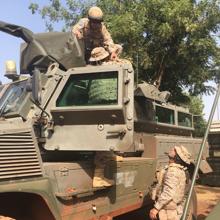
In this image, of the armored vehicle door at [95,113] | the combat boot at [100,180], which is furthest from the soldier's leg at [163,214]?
the armored vehicle door at [95,113]

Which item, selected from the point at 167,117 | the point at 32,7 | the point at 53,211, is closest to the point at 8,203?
the point at 53,211

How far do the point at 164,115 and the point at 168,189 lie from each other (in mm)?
2785

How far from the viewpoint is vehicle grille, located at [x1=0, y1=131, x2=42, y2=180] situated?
4.47 metres

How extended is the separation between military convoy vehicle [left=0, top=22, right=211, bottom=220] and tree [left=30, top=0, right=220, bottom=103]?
28.3 ft

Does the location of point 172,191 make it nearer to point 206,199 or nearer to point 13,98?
point 13,98

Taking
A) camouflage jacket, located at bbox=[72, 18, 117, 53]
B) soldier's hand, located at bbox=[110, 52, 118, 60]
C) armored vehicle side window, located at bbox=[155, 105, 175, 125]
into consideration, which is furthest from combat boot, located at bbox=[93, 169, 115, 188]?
armored vehicle side window, located at bbox=[155, 105, 175, 125]

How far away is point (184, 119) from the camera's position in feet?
32.0

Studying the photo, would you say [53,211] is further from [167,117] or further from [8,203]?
[167,117]

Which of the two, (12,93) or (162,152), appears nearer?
(12,93)

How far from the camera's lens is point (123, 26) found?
604 inches

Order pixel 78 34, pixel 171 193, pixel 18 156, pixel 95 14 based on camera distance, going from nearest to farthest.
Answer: pixel 18 156 < pixel 171 193 < pixel 95 14 < pixel 78 34

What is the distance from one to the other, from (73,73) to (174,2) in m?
10.4

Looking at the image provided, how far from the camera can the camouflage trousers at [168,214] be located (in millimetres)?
6062

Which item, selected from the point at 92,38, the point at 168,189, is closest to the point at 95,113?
the point at 168,189
